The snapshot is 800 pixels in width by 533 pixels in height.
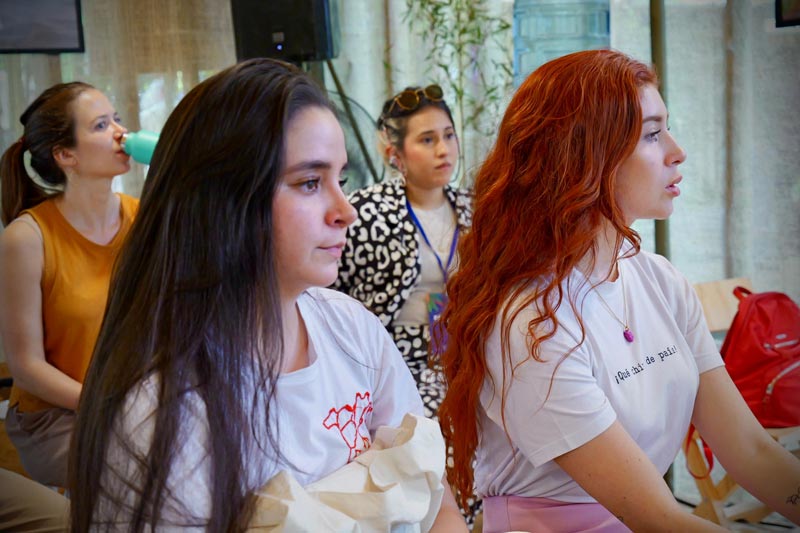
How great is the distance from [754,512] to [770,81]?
1194mm

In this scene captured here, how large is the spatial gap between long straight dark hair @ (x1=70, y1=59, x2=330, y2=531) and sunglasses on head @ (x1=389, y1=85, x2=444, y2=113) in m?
1.82

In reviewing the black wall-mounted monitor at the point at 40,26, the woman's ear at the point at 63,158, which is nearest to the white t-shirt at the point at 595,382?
the woman's ear at the point at 63,158

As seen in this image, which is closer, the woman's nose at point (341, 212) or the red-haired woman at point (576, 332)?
the woman's nose at point (341, 212)

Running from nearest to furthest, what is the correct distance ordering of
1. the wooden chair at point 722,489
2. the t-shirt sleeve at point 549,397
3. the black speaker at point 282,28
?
the t-shirt sleeve at point 549,397 → the wooden chair at point 722,489 → the black speaker at point 282,28

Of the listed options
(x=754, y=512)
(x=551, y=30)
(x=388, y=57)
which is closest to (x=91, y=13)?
(x=388, y=57)

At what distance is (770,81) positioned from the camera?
2.40 m

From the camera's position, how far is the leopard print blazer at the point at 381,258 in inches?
101

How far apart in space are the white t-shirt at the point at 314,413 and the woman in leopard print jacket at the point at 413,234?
3.79 ft

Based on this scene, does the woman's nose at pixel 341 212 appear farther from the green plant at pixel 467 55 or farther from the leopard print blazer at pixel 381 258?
the green plant at pixel 467 55

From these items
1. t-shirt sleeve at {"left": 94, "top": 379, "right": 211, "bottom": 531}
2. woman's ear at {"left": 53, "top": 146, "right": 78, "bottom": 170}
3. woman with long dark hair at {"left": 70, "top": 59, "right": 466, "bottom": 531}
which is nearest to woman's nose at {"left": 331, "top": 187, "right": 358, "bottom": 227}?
woman with long dark hair at {"left": 70, "top": 59, "right": 466, "bottom": 531}

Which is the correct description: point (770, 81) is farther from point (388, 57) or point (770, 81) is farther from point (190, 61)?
point (190, 61)

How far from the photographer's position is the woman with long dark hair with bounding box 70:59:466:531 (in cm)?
93

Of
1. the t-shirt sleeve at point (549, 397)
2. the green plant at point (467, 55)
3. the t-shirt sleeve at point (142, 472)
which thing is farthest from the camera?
the green plant at point (467, 55)

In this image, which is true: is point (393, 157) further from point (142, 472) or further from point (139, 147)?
→ point (142, 472)
